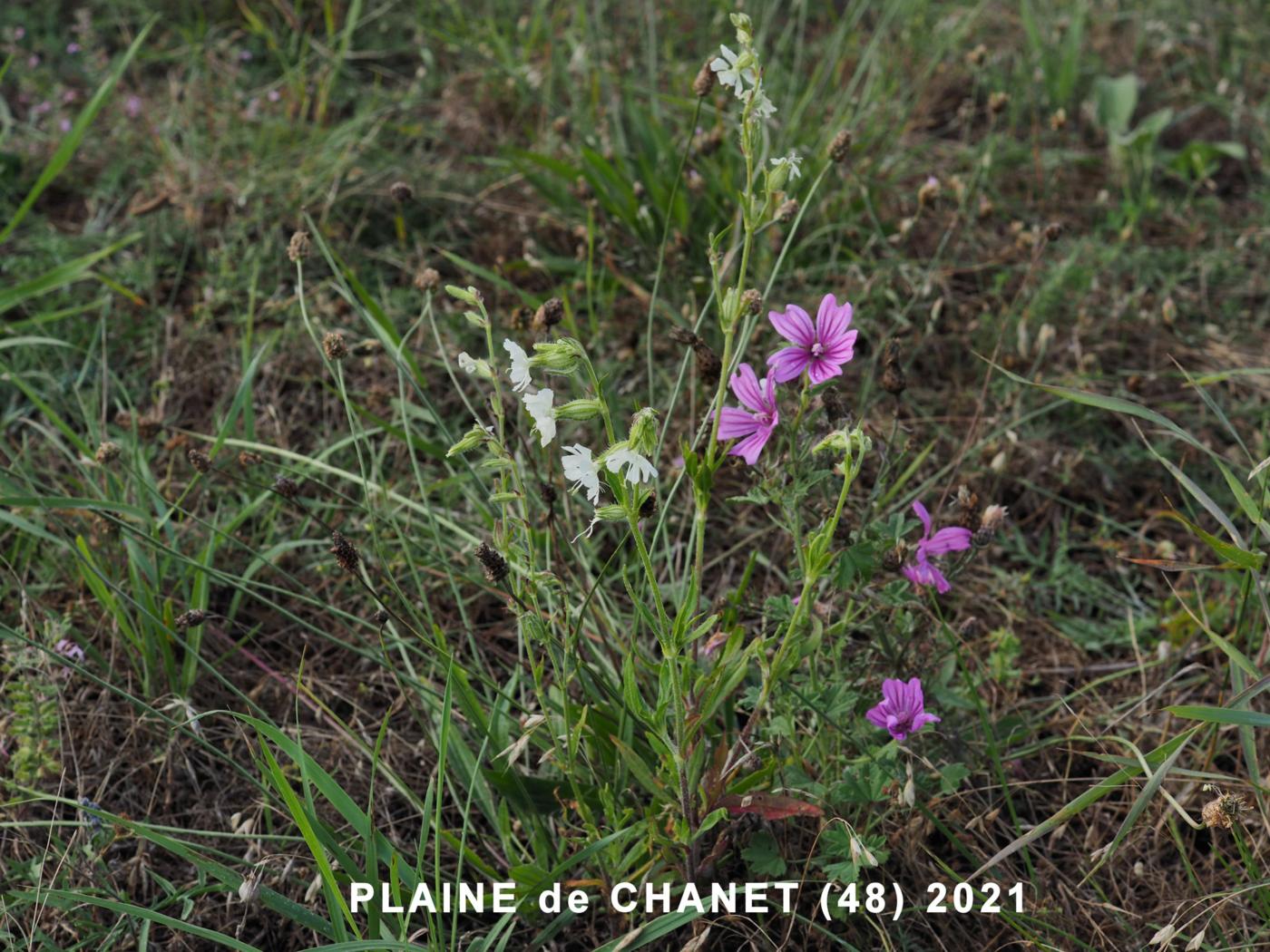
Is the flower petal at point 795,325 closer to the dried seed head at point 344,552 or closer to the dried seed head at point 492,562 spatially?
the dried seed head at point 492,562

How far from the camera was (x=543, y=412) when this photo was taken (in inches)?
47.0

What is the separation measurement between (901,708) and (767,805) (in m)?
0.22

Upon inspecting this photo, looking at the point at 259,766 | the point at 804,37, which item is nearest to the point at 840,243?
the point at 804,37

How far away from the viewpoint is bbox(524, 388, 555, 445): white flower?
1184mm

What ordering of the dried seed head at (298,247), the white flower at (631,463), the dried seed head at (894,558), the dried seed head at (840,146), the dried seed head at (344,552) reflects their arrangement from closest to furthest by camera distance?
the white flower at (631,463)
the dried seed head at (344,552)
the dried seed head at (894,558)
the dried seed head at (298,247)
the dried seed head at (840,146)

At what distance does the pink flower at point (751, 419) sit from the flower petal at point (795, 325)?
0.19 feet

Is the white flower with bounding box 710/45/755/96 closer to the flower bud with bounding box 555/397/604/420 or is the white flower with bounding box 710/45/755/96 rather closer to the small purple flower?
the flower bud with bounding box 555/397/604/420

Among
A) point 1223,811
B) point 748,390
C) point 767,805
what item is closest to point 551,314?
point 748,390

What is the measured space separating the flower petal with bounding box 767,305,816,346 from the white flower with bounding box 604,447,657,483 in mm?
356

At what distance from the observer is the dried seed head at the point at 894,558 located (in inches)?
59.2

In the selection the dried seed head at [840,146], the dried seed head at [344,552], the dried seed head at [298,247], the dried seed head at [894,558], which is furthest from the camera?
the dried seed head at [840,146]

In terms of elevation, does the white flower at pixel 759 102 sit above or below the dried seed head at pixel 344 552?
above

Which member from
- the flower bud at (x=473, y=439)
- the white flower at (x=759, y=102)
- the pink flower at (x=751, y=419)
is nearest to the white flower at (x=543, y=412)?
the flower bud at (x=473, y=439)

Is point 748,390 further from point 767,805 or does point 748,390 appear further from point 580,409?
point 767,805
